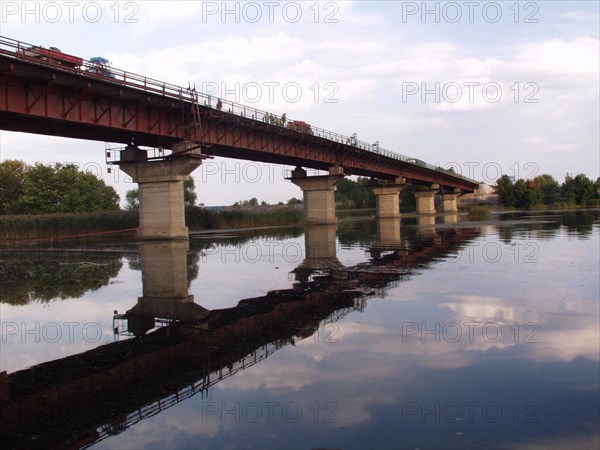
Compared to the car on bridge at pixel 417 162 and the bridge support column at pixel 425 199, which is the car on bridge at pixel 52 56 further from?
the bridge support column at pixel 425 199

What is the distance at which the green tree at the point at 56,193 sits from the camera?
97.2 m

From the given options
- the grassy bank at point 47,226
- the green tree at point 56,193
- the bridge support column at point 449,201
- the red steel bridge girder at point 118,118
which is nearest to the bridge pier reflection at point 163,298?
the red steel bridge girder at point 118,118

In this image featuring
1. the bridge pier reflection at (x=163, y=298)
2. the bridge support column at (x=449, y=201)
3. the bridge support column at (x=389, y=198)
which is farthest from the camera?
the bridge support column at (x=449, y=201)

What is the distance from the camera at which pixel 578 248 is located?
27.5m

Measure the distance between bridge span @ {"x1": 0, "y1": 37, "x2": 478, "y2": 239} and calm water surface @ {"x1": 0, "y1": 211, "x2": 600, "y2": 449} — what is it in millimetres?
14629

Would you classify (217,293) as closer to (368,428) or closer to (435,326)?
(435,326)

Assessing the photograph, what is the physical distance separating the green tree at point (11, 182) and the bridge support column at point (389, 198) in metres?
68.3

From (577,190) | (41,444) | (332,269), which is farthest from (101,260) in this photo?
(577,190)

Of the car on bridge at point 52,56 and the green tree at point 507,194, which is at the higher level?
the car on bridge at point 52,56

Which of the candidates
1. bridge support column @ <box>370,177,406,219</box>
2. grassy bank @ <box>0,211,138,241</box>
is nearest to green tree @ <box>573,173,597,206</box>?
bridge support column @ <box>370,177,406,219</box>

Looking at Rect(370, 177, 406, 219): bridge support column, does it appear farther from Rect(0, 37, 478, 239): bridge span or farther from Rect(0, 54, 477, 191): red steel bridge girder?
Rect(0, 54, 477, 191): red steel bridge girder

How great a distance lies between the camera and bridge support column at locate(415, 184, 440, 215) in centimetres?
11331

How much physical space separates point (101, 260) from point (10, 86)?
32.6ft

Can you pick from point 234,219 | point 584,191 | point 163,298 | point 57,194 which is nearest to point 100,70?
point 163,298
